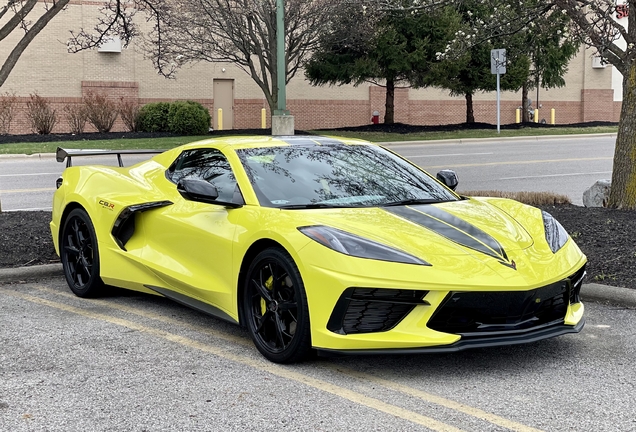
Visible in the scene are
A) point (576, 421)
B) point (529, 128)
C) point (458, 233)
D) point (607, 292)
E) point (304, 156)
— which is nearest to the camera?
point (576, 421)

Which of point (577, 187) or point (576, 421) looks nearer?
point (576, 421)

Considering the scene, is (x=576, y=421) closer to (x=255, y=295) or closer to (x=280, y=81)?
(x=255, y=295)

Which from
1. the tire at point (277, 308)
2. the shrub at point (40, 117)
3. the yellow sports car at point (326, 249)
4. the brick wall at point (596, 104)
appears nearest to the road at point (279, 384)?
the tire at point (277, 308)

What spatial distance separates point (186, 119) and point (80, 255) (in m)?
23.2

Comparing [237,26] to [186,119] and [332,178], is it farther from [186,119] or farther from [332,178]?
[332,178]

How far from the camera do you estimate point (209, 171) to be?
19.6ft

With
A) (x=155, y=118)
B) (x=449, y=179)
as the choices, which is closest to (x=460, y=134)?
(x=155, y=118)

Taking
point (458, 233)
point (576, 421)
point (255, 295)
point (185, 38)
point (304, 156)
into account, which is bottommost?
point (576, 421)

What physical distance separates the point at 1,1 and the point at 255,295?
98.2ft

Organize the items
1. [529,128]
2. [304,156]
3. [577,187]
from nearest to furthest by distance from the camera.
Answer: [304,156]
[577,187]
[529,128]

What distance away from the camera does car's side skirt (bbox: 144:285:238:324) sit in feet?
17.7

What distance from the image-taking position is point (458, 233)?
4965 millimetres

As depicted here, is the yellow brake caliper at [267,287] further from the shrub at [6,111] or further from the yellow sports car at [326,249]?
the shrub at [6,111]

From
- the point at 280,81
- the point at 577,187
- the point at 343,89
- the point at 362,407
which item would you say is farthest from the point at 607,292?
the point at 343,89
